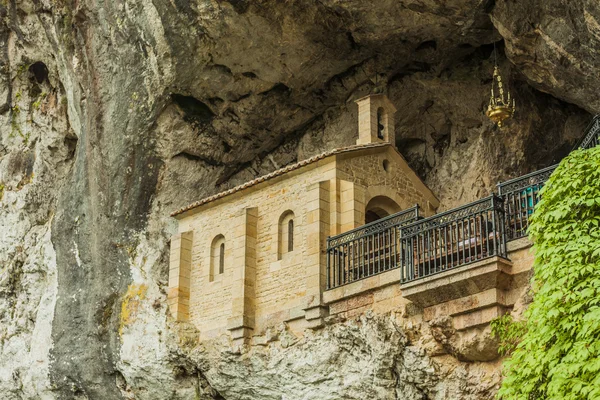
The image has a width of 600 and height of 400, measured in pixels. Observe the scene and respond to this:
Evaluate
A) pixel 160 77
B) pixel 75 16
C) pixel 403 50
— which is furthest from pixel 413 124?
pixel 75 16

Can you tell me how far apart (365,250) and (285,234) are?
212 cm

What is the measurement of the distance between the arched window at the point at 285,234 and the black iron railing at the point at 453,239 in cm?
317

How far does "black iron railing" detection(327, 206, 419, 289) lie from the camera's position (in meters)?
17.8

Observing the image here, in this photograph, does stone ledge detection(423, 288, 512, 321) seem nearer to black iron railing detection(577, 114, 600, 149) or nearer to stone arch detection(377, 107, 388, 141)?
black iron railing detection(577, 114, 600, 149)

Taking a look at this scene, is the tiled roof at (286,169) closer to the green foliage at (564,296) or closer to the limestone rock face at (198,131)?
the limestone rock face at (198,131)

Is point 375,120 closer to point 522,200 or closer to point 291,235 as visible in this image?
point 291,235

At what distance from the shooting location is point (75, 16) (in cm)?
2392

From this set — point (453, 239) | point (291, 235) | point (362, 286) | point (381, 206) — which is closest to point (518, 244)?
point (453, 239)

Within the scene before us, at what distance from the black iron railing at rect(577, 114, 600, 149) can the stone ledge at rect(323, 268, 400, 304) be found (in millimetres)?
3694

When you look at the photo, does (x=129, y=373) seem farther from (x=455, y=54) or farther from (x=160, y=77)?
(x=455, y=54)

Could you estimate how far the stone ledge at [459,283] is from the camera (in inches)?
610

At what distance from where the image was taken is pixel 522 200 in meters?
15.9

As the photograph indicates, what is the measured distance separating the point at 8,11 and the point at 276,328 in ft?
Answer: 41.4

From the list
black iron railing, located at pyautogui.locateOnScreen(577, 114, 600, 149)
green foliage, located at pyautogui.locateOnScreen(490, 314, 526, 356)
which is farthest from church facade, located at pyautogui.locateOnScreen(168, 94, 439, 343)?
black iron railing, located at pyautogui.locateOnScreen(577, 114, 600, 149)
